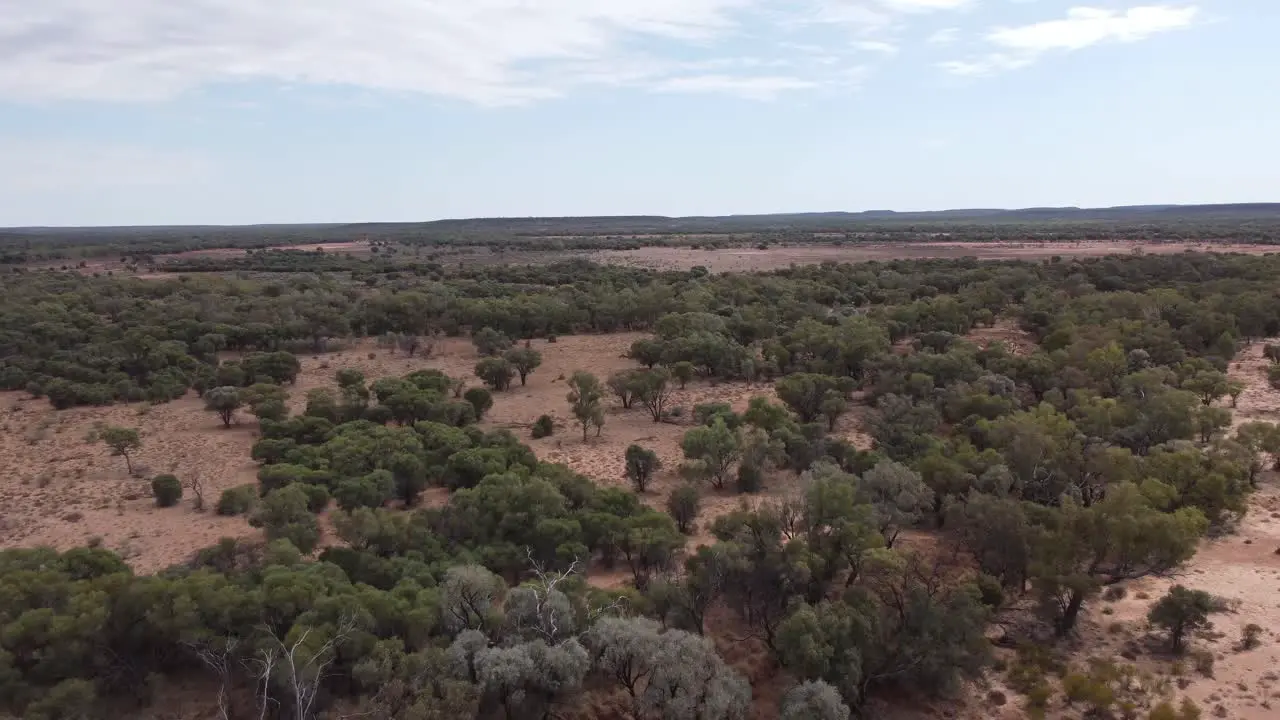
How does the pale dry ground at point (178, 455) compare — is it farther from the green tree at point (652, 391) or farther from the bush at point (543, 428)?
the green tree at point (652, 391)

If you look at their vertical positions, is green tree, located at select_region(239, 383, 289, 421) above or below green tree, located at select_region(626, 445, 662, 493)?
above

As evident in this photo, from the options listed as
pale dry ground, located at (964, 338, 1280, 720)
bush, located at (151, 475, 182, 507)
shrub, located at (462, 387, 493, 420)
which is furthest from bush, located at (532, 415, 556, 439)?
pale dry ground, located at (964, 338, 1280, 720)

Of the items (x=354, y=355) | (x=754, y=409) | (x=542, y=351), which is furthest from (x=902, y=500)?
(x=354, y=355)

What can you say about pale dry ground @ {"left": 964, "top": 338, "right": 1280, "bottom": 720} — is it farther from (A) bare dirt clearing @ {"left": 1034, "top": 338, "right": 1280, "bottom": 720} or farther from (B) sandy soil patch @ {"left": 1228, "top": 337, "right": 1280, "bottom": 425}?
(B) sandy soil patch @ {"left": 1228, "top": 337, "right": 1280, "bottom": 425}

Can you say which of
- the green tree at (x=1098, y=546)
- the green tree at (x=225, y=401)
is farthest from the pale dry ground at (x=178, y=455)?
the green tree at (x=1098, y=546)

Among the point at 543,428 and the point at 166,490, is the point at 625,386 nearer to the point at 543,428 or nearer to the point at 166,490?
the point at 543,428
